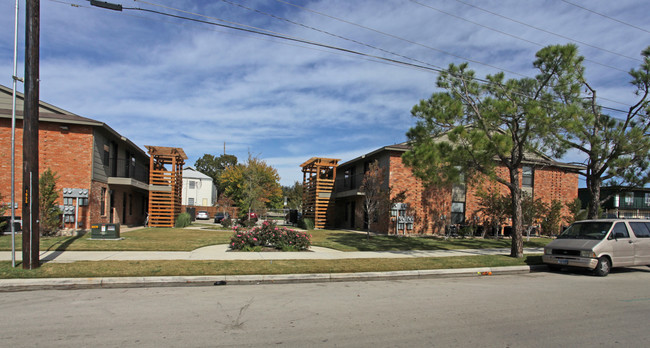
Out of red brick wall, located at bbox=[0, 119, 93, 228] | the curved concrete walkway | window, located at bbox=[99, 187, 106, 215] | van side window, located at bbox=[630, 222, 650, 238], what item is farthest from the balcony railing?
van side window, located at bbox=[630, 222, 650, 238]

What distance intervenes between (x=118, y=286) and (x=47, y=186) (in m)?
9.96

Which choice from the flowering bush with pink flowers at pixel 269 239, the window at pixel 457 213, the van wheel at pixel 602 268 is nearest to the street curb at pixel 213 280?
the van wheel at pixel 602 268

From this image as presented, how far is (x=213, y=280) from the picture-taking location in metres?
9.08

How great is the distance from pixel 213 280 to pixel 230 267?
39.6 inches

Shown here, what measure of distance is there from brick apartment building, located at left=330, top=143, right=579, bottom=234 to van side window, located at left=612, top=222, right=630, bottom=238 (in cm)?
824

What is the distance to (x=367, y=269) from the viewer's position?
35.0ft

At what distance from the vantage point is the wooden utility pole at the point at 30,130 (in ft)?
28.8

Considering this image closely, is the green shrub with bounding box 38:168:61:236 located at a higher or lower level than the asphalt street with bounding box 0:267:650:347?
higher

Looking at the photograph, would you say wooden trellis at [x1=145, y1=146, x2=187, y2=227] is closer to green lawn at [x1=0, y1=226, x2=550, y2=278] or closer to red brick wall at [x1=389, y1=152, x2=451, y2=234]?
green lawn at [x1=0, y1=226, x2=550, y2=278]

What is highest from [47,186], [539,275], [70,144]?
[70,144]

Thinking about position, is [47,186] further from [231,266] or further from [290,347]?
[290,347]

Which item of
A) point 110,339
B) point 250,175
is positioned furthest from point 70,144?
point 110,339

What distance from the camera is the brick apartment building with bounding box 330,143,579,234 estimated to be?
22.2 meters

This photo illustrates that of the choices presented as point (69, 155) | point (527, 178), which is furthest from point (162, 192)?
point (527, 178)
